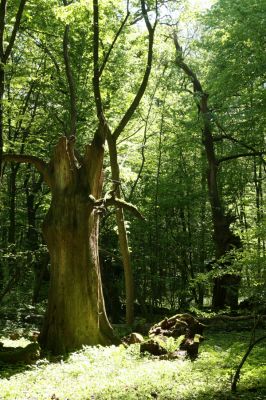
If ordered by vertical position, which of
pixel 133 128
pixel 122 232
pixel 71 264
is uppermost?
pixel 133 128

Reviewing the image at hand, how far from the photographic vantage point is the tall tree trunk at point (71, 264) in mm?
8039

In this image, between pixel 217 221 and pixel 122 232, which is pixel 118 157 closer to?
pixel 122 232

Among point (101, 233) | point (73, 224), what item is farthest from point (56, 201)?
point (101, 233)

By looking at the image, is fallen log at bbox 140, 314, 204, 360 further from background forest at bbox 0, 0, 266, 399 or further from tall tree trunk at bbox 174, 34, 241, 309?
tall tree trunk at bbox 174, 34, 241, 309

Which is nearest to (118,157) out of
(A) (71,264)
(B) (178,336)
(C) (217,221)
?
(C) (217,221)

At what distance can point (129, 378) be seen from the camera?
5.75m

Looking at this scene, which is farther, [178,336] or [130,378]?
[178,336]

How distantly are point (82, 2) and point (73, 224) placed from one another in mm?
4879

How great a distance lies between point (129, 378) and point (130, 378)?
14 millimetres

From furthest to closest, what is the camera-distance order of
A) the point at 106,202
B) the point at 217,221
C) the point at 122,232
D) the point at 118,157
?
1. the point at 217,221
2. the point at 118,157
3. the point at 122,232
4. the point at 106,202

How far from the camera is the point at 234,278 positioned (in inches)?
576

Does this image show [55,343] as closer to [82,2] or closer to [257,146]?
[82,2]

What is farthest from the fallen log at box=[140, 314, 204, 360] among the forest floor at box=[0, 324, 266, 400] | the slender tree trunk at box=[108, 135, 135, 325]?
the slender tree trunk at box=[108, 135, 135, 325]

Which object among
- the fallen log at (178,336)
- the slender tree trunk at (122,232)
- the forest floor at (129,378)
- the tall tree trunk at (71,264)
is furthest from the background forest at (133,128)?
the forest floor at (129,378)
